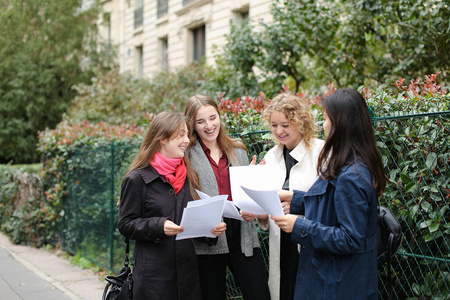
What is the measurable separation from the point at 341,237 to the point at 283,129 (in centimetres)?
99

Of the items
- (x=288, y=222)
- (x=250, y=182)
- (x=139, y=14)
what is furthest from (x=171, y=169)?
(x=139, y=14)

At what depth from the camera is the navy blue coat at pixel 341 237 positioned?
2076 mm

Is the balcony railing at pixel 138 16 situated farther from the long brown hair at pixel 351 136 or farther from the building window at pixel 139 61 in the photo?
the long brown hair at pixel 351 136

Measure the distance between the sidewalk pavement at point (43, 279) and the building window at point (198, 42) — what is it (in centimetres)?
1158

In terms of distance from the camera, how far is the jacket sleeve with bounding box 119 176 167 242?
284cm

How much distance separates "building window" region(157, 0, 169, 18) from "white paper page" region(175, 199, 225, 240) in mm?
17978

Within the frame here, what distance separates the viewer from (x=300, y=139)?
9.65 ft

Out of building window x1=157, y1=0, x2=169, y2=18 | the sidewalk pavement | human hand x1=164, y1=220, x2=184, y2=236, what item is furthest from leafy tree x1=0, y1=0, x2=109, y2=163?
human hand x1=164, y1=220, x2=184, y2=236

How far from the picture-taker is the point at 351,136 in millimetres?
2150

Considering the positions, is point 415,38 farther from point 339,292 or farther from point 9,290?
point 9,290

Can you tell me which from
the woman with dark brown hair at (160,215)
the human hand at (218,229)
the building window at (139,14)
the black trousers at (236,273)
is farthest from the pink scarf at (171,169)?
the building window at (139,14)

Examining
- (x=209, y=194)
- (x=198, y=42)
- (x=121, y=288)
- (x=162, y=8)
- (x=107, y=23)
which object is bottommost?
(x=121, y=288)

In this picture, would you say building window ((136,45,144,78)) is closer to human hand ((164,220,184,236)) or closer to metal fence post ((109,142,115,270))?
metal fence post ((109,142,115,270))

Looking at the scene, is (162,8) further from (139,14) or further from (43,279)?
(43,279)
